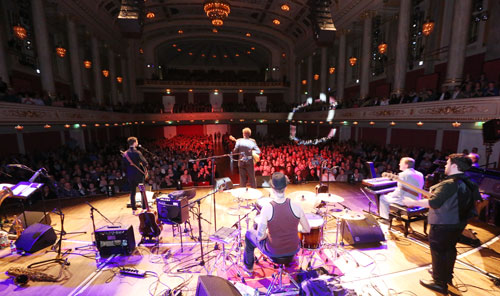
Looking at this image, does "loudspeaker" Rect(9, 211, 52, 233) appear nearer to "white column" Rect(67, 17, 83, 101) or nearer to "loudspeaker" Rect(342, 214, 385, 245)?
"loudspeaker" Rect(342, 214, 385, 245)

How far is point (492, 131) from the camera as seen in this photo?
615 cm

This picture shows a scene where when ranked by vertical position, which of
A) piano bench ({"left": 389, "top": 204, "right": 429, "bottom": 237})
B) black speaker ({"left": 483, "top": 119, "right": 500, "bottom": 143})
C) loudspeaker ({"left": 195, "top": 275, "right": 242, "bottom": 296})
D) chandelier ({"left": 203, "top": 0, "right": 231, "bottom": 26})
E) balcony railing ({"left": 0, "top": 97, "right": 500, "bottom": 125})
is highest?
chandelier ({"left": 203, "top": 0, "right": 231, "bottom": 26})

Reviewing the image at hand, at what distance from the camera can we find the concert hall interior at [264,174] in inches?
144

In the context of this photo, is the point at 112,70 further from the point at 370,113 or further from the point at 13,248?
→ the point at 370,113

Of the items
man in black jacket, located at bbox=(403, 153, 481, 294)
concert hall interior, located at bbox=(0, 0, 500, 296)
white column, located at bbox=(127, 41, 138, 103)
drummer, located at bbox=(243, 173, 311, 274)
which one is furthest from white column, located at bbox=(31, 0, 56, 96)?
man in black jacket, located at bbox=(403, 153, 481, 294)

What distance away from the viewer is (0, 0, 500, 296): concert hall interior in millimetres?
3650

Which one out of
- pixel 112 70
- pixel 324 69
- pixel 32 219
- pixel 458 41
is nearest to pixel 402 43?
pixel 458 41

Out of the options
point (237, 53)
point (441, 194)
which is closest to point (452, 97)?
point (441, 194)

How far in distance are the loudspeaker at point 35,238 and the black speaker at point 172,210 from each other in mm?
2472

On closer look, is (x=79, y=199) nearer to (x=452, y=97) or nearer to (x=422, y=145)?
(x=452, y=97)

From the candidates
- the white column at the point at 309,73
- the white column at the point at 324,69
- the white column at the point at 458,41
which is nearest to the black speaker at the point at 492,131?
the white column at the point at 458,41

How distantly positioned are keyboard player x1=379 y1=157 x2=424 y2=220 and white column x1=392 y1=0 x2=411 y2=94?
32.3ft

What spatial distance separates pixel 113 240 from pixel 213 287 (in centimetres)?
387

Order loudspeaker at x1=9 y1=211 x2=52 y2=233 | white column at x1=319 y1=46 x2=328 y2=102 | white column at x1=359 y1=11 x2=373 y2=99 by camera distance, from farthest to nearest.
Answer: white column at x1=319 y1=46 x2=328 y2=102 < white column at x1=359 y1=11 x2=373 y2=99 < loudspeaker at x1=9 y1=211 x2=52 y2=233
